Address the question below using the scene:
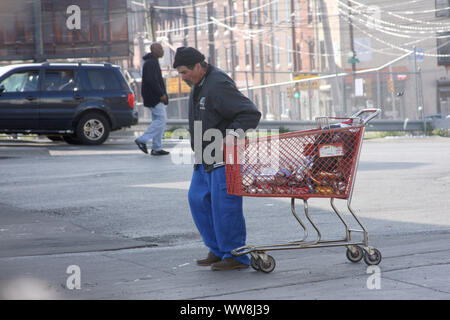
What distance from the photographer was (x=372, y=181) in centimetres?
1216

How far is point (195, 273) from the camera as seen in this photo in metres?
6.18

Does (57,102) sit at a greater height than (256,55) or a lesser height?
lesser

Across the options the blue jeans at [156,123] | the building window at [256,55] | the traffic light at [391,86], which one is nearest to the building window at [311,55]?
the building window at [256,55]

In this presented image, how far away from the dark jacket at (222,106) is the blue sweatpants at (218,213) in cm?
30

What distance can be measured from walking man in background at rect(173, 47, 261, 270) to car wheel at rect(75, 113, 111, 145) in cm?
1207

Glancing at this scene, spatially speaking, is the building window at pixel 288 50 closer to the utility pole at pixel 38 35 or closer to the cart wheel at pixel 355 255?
the utility pole at pixel 38 35

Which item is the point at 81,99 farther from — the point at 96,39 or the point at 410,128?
the point at 96,39

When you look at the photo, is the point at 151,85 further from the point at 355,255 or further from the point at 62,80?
the point at 355,255

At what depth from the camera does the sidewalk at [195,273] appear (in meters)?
5.41

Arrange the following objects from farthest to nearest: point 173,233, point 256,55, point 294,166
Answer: point 256,55 → point 173,233 → point 294,166

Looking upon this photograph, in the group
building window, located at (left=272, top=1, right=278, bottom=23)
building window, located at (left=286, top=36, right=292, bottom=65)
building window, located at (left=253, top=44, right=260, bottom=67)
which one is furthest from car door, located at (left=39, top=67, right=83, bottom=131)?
building window, located at (left=253, top=44, right=260, bottom=67)

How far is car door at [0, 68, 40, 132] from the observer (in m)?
17.8

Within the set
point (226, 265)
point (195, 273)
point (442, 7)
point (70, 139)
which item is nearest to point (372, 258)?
point (226, 265)

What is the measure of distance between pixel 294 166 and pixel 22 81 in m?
13.2
